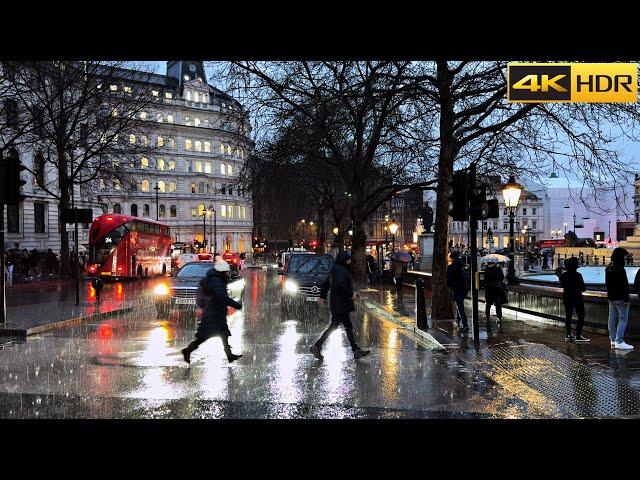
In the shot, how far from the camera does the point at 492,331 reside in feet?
50.3

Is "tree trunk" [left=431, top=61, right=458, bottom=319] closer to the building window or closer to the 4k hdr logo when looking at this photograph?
the 4k hdr logo

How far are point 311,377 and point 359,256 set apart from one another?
83.7 ft

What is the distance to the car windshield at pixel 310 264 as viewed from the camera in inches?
980

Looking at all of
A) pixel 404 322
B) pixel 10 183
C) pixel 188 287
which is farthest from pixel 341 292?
pixel 188 287

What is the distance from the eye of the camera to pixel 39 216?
5747cm

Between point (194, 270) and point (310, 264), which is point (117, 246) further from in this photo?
point (194, 270)

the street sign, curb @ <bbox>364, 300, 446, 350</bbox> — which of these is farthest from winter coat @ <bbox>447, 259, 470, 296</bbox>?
the street sign

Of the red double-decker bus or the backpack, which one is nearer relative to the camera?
the backpack

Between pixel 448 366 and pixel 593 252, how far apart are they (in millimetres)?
45761

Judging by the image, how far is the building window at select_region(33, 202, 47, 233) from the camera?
56.9 m

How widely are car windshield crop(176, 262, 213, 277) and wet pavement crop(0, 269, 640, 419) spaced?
533cm

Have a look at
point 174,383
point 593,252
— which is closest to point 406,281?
point 593,252
